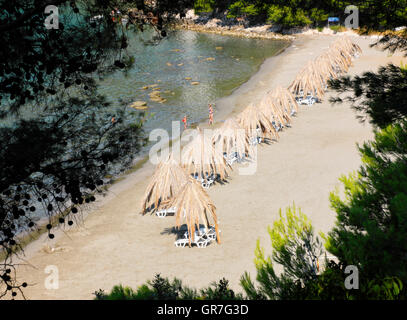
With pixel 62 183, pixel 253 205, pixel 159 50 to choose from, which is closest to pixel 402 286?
pixel 62 183

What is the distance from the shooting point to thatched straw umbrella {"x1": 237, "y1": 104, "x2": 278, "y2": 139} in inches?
687

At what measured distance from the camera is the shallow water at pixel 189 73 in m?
26.4

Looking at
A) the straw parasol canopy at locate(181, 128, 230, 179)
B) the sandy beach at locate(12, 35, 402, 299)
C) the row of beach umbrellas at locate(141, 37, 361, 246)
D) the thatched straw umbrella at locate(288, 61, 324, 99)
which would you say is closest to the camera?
the sandy beach at locate(12, 35, 402, 299)

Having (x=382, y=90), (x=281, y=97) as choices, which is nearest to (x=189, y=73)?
(x=281, y=97)

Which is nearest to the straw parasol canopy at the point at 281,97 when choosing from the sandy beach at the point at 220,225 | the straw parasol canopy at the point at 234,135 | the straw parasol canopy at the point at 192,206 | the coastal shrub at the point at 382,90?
the sandy beach at the point at 220,225

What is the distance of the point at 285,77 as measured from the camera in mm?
31719

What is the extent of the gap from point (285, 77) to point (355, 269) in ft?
91.1

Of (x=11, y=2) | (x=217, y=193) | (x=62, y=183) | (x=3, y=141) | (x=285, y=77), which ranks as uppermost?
(x=285, y=77)

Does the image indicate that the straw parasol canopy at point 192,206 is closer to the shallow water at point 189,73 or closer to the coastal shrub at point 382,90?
the coastal shrub at point 382,90

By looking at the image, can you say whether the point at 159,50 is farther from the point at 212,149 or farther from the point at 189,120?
the point at 212,149

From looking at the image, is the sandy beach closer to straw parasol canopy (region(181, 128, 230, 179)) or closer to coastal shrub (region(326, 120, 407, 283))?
straw parasol canopy (region(181, 128, 230, 179))

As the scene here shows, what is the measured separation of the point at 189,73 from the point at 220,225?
79.7 feet

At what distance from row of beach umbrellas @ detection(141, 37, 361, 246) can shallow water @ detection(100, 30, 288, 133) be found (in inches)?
240

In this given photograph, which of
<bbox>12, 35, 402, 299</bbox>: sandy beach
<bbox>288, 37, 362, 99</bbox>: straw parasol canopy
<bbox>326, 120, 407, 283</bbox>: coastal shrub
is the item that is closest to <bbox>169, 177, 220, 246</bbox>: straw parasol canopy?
<bbox>12, 35, 402, 299</bbox>: sandy beach
